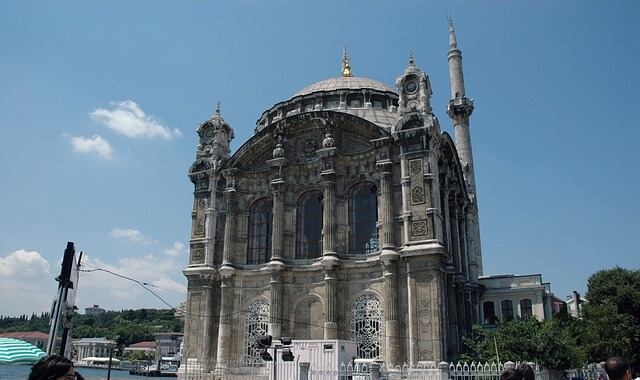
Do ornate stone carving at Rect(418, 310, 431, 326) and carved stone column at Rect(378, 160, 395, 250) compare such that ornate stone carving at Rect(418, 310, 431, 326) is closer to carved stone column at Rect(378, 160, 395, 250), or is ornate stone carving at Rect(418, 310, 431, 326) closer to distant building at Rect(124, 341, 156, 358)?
carved stone column at Rect(378, 160, 395, 250)

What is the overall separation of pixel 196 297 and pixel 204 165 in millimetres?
7835

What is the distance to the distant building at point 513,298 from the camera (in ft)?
120

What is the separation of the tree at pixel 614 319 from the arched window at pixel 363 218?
13206mm

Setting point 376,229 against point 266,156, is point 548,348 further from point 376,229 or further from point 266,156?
point 266,156

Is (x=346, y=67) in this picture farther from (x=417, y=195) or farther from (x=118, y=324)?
(x=118, y=324)

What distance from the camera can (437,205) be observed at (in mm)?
26812

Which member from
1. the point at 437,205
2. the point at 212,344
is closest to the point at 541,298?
the point at 437,205

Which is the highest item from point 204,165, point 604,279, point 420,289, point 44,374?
point 204,165

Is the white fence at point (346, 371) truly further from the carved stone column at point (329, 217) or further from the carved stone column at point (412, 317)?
the carved stone column at point (329, 217)

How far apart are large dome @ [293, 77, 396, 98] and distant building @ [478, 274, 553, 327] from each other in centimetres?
1532

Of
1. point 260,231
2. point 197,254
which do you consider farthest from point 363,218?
point 197,254

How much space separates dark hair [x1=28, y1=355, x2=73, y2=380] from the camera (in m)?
4.13

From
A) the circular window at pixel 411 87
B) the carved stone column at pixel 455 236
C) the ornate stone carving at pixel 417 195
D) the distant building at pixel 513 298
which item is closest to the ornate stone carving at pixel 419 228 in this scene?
the ornate stone carving at pixel 417 195

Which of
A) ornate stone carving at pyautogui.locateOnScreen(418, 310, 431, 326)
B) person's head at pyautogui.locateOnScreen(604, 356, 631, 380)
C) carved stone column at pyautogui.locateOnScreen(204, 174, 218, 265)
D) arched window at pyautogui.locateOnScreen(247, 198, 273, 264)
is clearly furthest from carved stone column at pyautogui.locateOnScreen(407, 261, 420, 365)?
person's head at pyautogui.locateOnScreen(604, 356, 631, 380)
